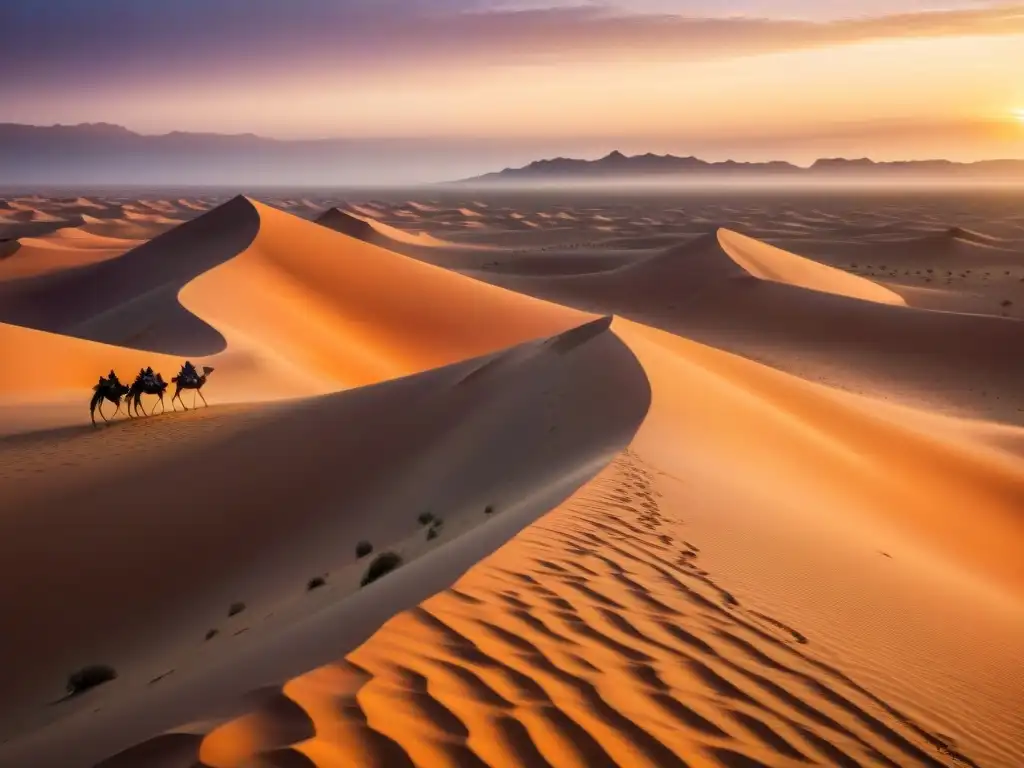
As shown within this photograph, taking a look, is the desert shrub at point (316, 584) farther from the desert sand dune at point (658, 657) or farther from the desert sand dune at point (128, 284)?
the desert sand dune at point (128, 284)

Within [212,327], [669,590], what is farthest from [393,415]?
[212,327]

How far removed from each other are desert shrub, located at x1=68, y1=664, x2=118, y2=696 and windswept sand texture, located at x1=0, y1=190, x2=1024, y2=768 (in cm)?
23

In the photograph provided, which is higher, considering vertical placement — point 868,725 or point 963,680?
point 868,725

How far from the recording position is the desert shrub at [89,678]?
7.05 metres

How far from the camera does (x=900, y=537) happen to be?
362 inches

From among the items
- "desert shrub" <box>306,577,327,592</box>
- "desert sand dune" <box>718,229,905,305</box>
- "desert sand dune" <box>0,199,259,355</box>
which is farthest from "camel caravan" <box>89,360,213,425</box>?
"desert sand dune" <box>718,229,905,305</box>

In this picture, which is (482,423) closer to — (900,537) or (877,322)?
(900,537)

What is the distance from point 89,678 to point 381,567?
105 inches

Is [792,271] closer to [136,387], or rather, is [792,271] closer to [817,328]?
[817,328]

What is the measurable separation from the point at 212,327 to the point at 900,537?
66.9 ft

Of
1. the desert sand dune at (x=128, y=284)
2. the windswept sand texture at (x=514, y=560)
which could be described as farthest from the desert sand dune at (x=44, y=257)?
the windswept sand texture at (x=514, y=560)

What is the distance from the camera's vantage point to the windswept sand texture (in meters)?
3.93

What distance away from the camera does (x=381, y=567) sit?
22.8 ft

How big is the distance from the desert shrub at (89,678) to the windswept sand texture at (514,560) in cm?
23
